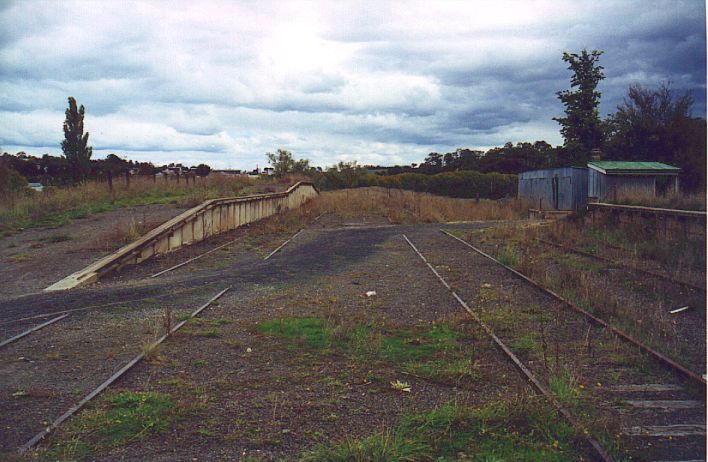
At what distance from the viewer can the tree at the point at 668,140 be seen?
135 ft

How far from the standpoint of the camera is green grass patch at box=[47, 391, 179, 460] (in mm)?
4797

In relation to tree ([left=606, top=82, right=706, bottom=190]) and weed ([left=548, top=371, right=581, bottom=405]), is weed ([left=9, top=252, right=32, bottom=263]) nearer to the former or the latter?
weed ([left=548, top=371, right=581, bottom=405])

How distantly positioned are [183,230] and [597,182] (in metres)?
20.8

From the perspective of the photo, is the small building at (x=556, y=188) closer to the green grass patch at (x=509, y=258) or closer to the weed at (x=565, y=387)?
the green grass patch at (x=509, y=258)

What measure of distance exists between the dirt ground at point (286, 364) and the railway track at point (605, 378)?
0.09 ft

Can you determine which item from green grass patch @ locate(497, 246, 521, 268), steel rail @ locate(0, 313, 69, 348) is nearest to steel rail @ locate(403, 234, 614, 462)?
green grass patch @ locate(497, 246, 521, 268)

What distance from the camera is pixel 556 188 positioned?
115 ft

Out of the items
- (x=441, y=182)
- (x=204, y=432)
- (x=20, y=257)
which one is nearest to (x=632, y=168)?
(x=20, y=257)

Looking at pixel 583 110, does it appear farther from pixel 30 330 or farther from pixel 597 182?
pixel 30 330

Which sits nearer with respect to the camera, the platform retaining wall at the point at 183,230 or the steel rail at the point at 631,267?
the steel rail at the point at 631,267

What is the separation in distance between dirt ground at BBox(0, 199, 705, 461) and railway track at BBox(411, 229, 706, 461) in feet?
0.09

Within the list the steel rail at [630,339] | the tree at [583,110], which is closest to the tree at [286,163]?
the tree at [583,110]

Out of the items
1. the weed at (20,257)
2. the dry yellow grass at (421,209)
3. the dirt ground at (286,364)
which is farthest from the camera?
the dry yellow grass at (421,209)

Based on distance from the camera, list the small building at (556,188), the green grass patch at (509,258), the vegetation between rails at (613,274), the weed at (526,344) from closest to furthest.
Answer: the weed at (526,344) → the vegetation between rails at (613,274) → the green grass patch at (509,258) → the small building at (556,188)
